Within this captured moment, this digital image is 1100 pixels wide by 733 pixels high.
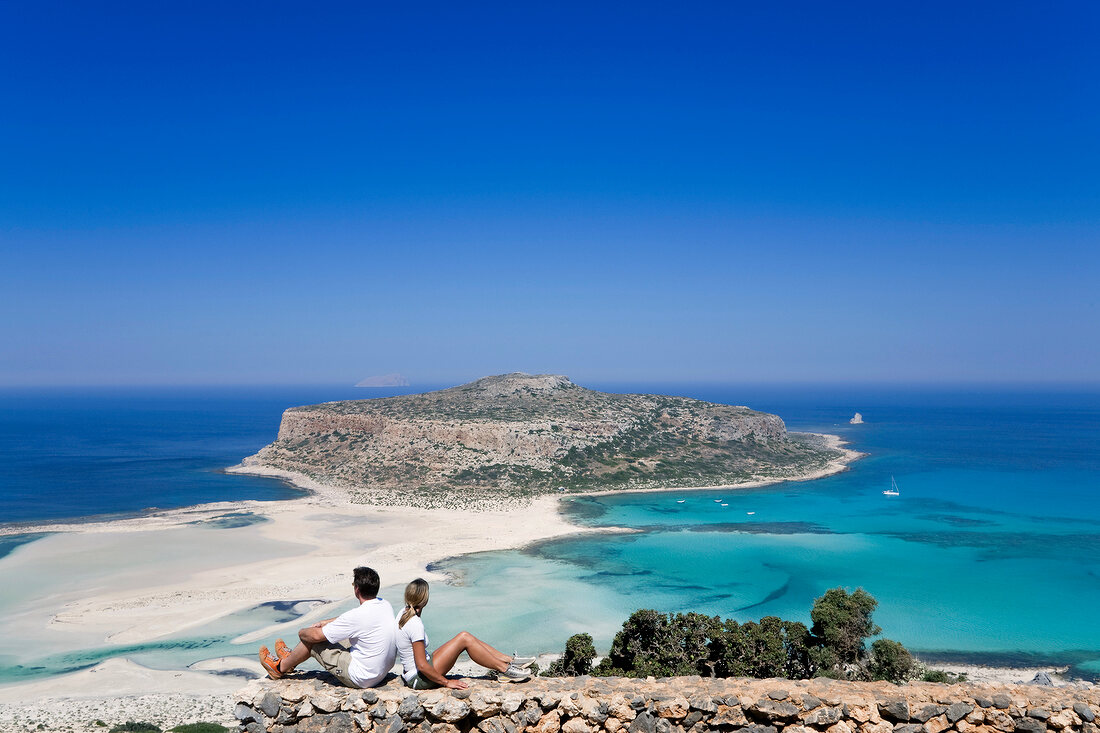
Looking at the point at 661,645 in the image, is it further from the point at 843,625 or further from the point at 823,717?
the point at 823,717

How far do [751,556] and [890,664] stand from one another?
2307cm

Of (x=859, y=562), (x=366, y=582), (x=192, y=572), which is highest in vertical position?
(x=366, y=582)

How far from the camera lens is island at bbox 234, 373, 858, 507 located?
62.4m

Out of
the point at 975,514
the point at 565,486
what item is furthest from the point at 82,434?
the point at 975,514

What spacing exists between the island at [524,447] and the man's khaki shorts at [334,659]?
1926 inches

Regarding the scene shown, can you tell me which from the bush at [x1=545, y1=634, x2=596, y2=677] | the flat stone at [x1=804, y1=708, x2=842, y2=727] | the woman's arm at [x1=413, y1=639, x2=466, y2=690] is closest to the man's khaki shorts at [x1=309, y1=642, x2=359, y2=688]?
the woman's arm at [x1=413, y1=639, x2=466, y2=690]

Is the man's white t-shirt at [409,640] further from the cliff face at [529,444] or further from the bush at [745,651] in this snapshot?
the cliff face at [529,444]

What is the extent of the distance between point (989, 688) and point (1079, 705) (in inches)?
31.3

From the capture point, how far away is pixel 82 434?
4564 inches

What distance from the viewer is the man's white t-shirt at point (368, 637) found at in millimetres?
6004

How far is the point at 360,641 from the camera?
609 centimetres

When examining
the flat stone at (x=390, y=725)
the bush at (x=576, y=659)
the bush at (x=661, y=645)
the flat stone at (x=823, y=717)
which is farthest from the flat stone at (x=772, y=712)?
the bush at (x=576, y=659)

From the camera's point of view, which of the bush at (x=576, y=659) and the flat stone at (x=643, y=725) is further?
the bush at (x=576, y=659)

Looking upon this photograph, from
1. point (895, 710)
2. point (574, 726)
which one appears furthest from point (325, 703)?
point (895, 710)
